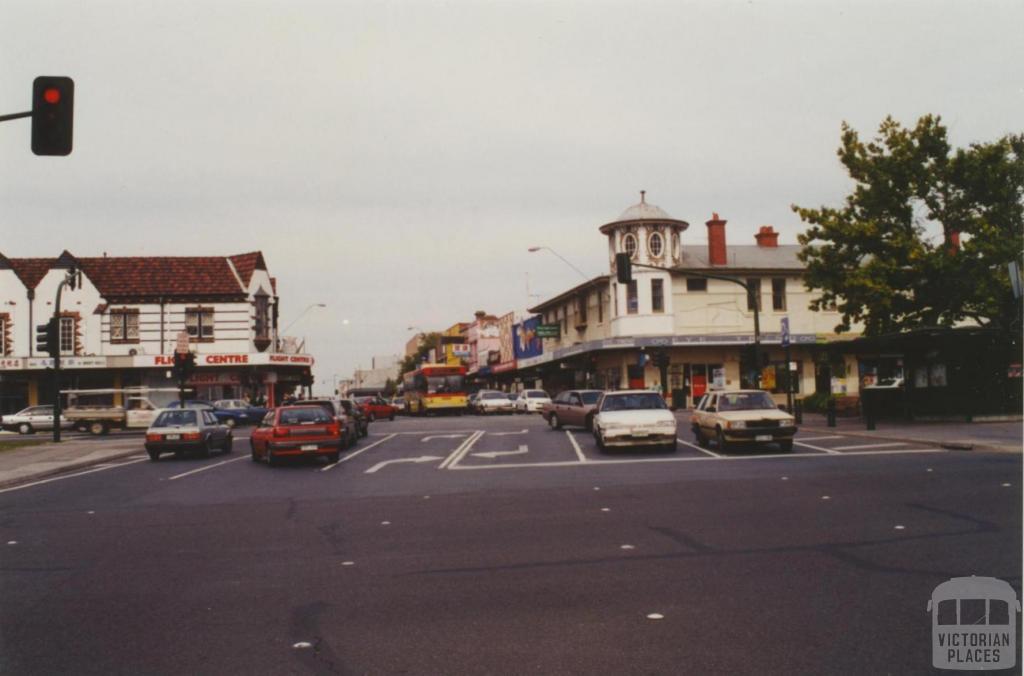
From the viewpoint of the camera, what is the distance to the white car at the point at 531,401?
178 feet

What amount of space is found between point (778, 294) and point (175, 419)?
1552 inches

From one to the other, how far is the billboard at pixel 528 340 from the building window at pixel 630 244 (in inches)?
690

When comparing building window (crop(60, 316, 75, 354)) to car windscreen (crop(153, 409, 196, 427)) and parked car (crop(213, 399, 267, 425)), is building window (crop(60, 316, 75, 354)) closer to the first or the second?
parked car (crop(213, 399, 267, 425))

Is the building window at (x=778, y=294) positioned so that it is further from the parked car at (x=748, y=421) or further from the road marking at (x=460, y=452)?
the parked car at (x=748, y=421)

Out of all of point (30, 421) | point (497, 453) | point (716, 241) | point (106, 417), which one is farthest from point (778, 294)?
point (30, 421)

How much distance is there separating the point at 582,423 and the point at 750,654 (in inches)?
1004

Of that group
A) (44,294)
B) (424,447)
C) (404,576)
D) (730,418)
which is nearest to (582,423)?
(424,447)

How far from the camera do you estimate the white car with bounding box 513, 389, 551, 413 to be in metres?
54.3

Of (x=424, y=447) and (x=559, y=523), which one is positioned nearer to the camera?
(x=559, y=523)

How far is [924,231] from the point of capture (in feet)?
102

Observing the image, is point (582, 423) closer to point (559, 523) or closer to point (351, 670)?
point (559, 523)

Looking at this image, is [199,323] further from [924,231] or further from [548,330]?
[924,231]

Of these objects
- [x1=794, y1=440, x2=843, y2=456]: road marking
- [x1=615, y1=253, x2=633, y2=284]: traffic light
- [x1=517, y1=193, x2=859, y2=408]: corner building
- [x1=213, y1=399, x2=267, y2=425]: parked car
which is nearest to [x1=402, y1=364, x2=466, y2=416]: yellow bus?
[x1=517, y1=193, x2=859, y2=408]: corner building

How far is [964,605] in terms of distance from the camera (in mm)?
6684
